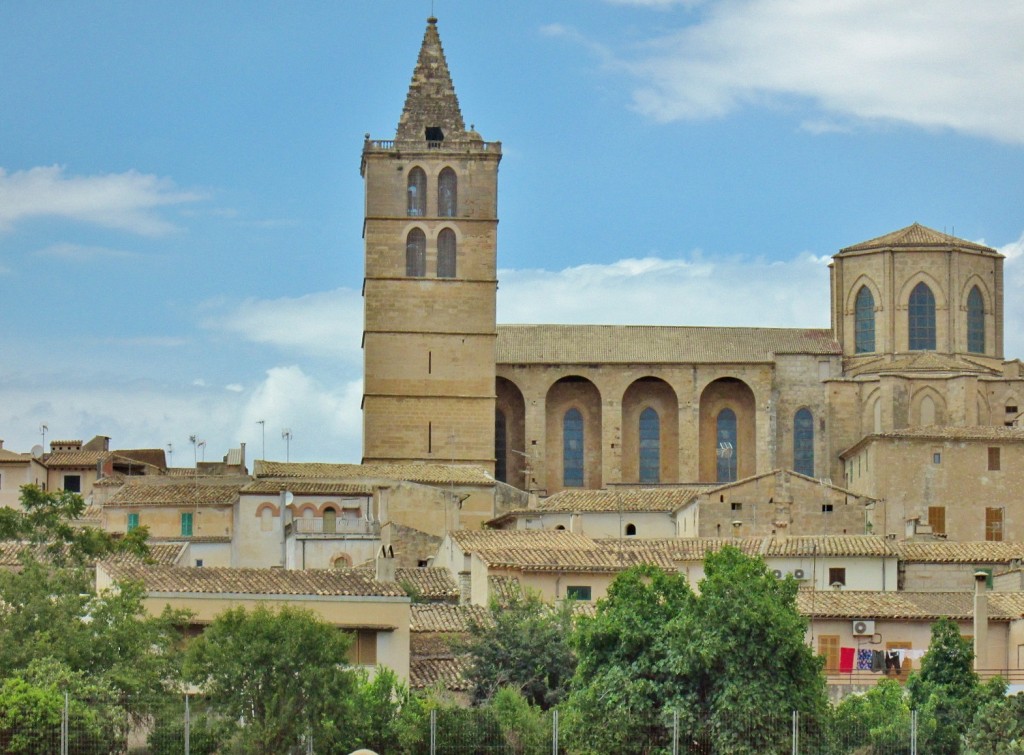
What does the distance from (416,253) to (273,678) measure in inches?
1562

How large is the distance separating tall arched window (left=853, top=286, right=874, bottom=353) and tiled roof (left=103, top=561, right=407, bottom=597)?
34.7 m

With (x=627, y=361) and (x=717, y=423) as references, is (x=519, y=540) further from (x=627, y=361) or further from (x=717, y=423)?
(x=717, y=423)

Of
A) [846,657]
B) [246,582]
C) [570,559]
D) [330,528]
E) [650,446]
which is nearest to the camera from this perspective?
[246,582]

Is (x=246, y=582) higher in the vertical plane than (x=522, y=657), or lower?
higher

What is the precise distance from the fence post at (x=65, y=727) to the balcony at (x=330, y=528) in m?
23.5

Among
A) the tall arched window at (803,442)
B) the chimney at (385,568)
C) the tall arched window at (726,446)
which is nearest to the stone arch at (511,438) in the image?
the tall arched window at (726,446)

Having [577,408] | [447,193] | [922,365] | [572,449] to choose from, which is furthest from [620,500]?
[447,193]

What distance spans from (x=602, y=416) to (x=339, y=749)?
4091 centimetres

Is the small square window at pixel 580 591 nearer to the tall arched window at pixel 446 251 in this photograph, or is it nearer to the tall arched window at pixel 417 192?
the tall arched window at pixel 446 251

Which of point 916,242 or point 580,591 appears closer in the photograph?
point 580,591

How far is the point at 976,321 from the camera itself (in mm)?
78875

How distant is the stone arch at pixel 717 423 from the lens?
78000 mm

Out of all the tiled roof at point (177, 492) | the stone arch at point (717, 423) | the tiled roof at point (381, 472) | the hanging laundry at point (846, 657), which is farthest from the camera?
the stone arch at point (717, 423)

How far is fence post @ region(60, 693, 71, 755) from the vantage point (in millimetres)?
36656
